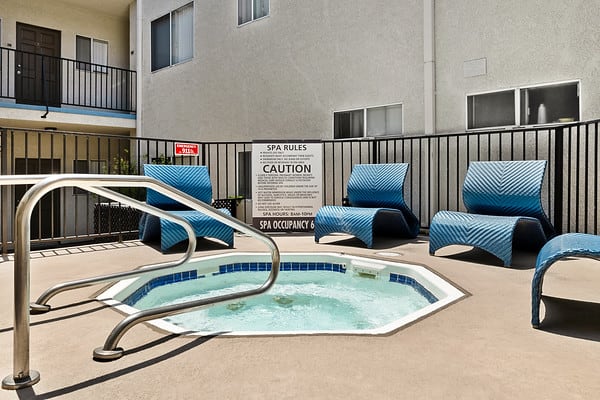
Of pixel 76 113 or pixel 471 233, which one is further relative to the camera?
pixel 76 113

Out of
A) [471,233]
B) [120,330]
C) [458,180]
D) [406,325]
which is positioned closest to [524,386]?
[406,325]

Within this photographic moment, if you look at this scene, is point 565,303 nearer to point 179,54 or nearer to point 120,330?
point 120,330

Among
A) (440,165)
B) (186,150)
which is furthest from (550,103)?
(186,150)

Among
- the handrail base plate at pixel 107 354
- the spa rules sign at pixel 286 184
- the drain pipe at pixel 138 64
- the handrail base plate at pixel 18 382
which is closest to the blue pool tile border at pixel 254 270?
the handrail base plate at pixel 107 354

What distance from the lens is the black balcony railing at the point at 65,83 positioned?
1127 centimetres

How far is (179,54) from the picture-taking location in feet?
34.6

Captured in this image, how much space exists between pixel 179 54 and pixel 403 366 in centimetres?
1036

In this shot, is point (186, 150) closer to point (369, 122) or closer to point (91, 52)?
point (369, 122)

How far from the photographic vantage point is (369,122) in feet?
22.4

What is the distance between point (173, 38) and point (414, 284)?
958cm

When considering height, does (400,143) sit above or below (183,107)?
below

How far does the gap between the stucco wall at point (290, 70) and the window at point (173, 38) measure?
0.23m

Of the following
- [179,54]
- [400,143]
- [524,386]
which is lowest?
[524,386]

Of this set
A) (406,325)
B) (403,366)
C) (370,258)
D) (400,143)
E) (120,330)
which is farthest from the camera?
(400,143)
